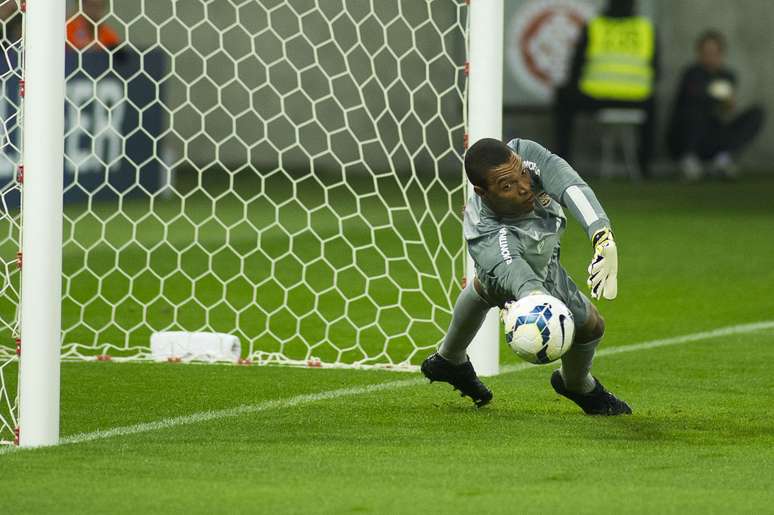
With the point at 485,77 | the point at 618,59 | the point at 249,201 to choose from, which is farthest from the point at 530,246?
the point at 618,59

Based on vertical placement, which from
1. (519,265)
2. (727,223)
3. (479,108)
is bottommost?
(727,223)

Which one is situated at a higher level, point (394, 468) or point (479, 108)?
point (479, 108)

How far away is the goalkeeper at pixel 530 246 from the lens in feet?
15.7

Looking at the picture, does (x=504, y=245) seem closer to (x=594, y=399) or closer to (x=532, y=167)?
(x=532, y=167)

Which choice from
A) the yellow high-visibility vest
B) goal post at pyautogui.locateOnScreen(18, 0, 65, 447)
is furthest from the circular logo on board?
goal post at pyautogui.locateOnScreen(18, 0, 65, 447)

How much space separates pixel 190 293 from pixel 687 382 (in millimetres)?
3321

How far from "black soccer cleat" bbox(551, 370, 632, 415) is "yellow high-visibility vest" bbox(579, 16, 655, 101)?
13932 millimetres

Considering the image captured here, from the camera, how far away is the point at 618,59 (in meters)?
18.9

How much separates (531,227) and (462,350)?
630mm

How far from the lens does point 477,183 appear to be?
486cm

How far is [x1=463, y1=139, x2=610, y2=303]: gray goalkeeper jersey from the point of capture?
480cm

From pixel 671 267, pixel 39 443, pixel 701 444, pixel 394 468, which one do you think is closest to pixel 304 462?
pixel 394 468

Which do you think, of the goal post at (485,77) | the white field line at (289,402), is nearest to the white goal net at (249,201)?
the white field line at (289,402)

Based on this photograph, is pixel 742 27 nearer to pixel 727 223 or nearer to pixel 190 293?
pixel 727 223
